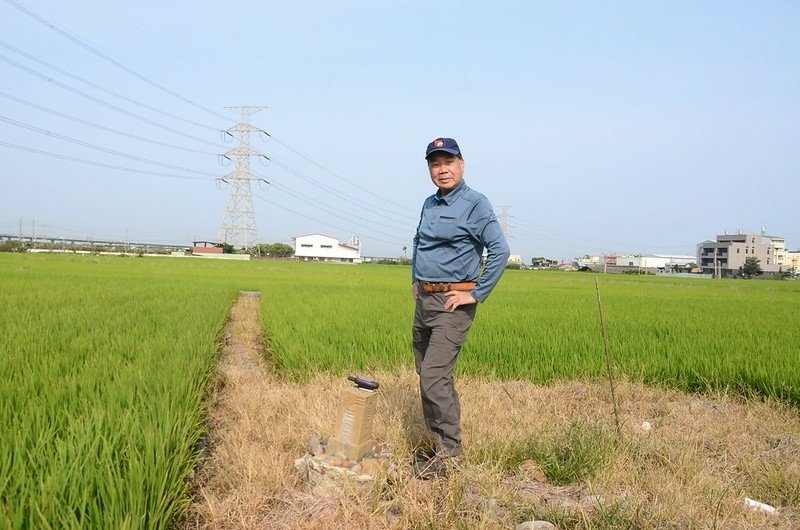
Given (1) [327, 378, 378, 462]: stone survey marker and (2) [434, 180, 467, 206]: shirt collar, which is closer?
(1) [327, 378, 378, 462]: stone survey marker

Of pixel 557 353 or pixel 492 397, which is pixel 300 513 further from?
pixel 557 353

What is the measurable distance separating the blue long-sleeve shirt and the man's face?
0.16 ft

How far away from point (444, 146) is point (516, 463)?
1578 mm

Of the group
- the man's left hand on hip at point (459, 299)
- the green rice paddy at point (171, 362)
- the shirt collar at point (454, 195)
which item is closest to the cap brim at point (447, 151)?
the shirt collar at point (454, 195)

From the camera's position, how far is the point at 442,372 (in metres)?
2.62

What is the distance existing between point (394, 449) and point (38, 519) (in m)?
1.64

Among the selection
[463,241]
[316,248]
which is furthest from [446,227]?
[316,248]

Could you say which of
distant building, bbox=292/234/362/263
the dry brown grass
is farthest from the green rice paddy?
distant building, bbox=292/234/362/263

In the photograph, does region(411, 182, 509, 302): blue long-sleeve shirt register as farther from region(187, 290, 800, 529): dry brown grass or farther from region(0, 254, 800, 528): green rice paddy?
region(0, 254, 800, 528): green rice paddy

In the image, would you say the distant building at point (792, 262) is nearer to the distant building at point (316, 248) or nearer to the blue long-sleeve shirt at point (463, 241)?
the distant building at point (316, 248)

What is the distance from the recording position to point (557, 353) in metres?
5.31

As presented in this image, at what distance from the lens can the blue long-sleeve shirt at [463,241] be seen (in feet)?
8.70

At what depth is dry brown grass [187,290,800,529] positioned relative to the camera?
218 centimetres

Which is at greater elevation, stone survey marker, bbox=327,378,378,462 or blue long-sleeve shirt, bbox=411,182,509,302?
blue long-sleeve shirt, bbox=411,182,509,302
